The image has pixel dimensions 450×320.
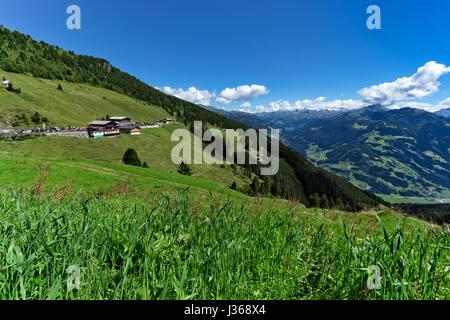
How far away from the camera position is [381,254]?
2.77 metres

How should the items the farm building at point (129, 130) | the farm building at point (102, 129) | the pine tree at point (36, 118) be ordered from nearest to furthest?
the pine tree at point (36, 118)
the farm building at point (102, 129)
the farm building at point (129, 130)

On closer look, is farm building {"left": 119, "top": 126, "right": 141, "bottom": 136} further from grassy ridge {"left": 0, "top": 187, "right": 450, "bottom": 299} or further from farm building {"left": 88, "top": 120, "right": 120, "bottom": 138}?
grassy ridge {"left": 0, "top": 187, "right": 450, "bottom": 299}

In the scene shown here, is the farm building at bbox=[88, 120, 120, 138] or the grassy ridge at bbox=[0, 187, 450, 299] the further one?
the farm building at bbox=[88, 120, 120, 138]

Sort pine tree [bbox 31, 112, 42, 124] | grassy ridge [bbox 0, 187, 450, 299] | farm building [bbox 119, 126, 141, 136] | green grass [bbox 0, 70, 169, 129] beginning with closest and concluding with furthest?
grassy ridge [bbox 0, 187, 450, 299]
pine tree [bbox 31, 112, 42, 124]
green grass [bbox 0, 70, 169, 129]
farm building [bbox 119, 126, 141, 136]

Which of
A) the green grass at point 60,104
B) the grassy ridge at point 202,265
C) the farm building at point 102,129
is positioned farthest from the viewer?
the farm building at point 102,129

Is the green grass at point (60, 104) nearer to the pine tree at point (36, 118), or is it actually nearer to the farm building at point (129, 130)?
the pine tree at point (36, 118)

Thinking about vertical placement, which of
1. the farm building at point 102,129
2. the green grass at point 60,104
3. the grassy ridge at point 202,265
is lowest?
the grassy ridge at point 202,265

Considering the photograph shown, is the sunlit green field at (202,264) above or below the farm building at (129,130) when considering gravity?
below

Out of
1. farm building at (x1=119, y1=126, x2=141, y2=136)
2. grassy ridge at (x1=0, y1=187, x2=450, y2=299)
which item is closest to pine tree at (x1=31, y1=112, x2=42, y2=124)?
farm building at (x1=119, y1=126, x2=141, y2=136)

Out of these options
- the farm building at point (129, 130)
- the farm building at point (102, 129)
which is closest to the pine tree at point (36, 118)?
the farm building at point (102, 129)

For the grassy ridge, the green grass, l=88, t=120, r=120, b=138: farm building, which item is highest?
the green grass

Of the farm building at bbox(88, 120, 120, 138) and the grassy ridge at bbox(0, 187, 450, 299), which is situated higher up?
the farm building at bbox(88, 120, 120, 138)

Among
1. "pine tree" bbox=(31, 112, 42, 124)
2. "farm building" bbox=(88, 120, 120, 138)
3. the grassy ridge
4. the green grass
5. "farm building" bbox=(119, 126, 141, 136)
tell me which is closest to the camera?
the grassy ridge
